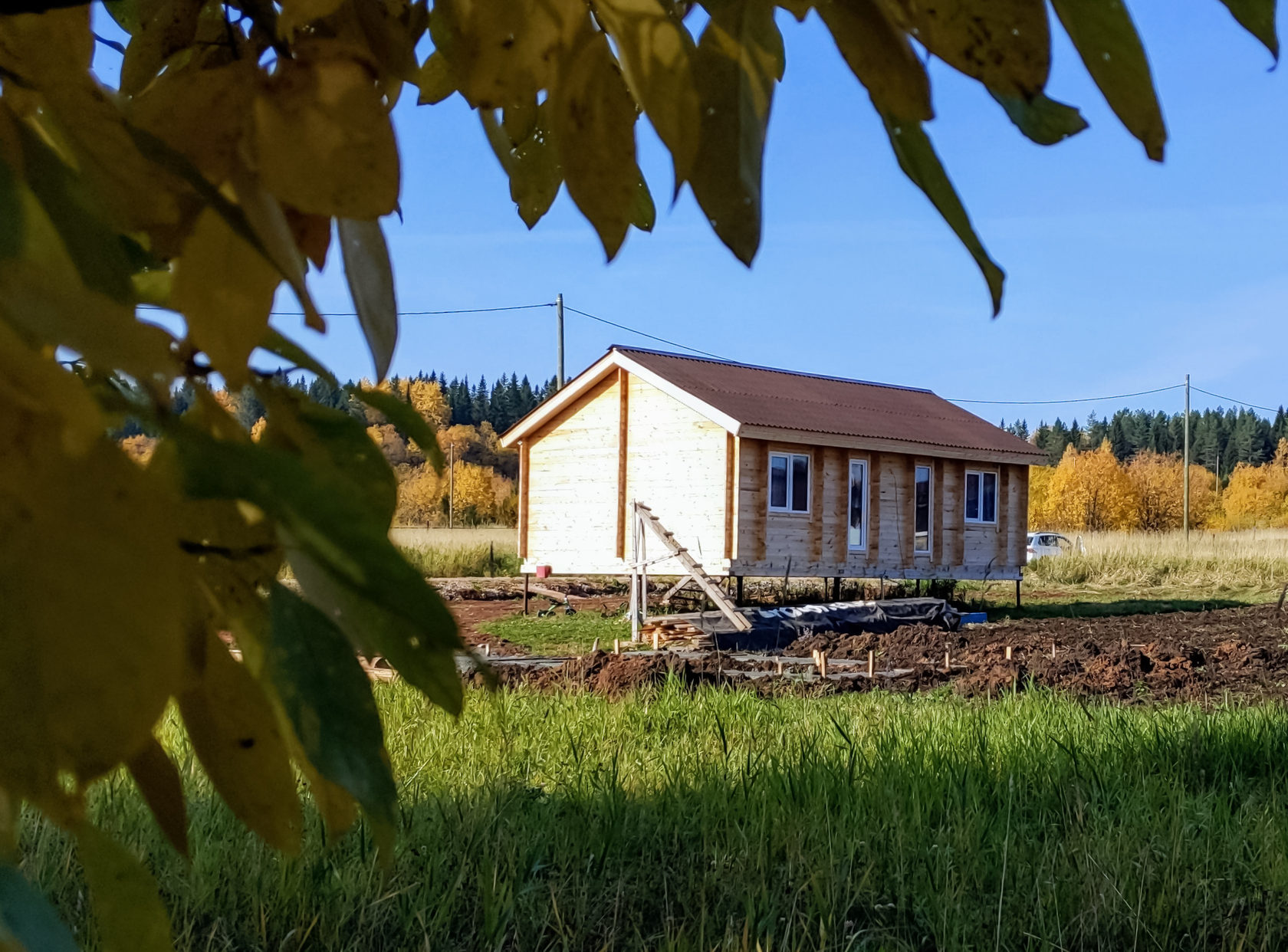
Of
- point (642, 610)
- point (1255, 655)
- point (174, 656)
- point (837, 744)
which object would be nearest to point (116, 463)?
point (174, 656)

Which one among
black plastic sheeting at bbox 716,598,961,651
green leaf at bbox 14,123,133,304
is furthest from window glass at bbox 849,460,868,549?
green leaf at bbox 14,123,133,304

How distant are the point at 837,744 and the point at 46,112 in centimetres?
440

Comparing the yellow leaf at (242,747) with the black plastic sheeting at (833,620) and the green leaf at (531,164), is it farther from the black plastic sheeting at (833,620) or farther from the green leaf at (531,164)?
the black plastic sheeting at (833,620)

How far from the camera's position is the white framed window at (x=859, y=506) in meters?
17.6

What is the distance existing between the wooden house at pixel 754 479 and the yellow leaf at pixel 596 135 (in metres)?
14.8

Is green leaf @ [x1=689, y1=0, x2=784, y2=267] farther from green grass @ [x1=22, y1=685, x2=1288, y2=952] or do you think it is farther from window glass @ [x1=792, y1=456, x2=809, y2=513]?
window glass @ [x1=792, y1=456, x2=809, y2=513]

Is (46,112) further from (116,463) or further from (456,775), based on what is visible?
(456,775)

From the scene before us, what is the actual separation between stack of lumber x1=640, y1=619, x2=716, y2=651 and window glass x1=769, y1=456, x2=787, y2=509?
564 cm

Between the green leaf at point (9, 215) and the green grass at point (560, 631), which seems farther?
the green grass at point (560, 631)

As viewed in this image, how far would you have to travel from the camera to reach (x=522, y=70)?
1.43 feet

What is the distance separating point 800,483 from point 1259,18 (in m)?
16.6

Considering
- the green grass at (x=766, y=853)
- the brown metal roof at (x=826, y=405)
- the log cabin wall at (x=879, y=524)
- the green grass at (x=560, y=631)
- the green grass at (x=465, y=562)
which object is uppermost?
the brown metal roof at (x=826, y=405)

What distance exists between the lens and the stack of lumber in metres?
10.7

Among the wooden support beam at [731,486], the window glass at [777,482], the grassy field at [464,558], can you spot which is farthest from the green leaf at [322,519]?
the grassy field at [464,558]
